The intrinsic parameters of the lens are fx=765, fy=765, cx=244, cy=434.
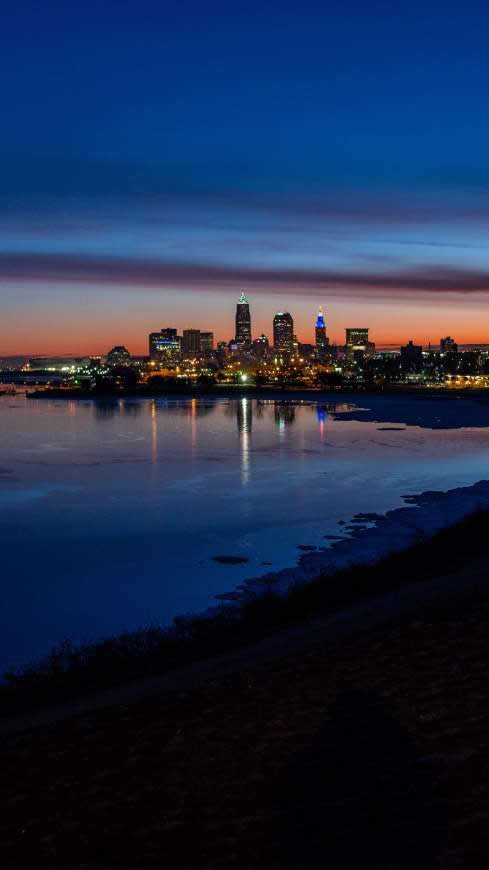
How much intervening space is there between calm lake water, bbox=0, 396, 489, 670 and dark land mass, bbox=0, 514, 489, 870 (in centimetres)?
446

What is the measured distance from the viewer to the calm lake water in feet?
48.1

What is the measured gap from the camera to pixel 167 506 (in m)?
25.8

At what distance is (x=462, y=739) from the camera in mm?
6664

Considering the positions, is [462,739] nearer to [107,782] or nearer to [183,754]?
[183,754]

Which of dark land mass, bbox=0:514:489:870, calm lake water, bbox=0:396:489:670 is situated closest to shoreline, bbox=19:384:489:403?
calm lake water, bbox=0:396:489:670

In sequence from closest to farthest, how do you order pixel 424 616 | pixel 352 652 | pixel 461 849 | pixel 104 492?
pixel 461 849
pixel 352 652
pixel 424 616
pixel 104 492

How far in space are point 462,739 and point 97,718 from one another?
3.78 meters

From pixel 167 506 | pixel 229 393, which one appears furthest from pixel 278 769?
pixel 229 393

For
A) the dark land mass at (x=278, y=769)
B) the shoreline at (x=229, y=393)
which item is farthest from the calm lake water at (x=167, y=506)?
the shoreline at (x=229, y=393)

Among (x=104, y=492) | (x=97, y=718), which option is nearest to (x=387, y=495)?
(x=104, y=492)

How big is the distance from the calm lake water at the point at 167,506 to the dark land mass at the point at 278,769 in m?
4.46

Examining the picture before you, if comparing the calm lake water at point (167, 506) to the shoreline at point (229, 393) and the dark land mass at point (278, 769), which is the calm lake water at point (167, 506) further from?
the shoreline at point (229, 393)

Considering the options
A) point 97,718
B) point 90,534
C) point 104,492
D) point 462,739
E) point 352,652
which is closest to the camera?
point 462,739

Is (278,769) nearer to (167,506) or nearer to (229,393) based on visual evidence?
(167,506)
